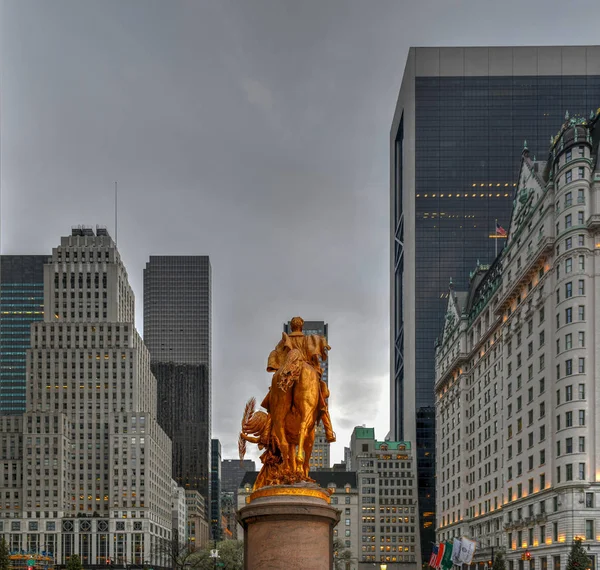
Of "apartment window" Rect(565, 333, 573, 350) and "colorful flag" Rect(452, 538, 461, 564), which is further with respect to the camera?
"apartment window" Rect(565, 333, 573, 350)

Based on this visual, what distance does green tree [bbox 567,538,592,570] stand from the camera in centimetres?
7430

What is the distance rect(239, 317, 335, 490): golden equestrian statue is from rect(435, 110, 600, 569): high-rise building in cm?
7238

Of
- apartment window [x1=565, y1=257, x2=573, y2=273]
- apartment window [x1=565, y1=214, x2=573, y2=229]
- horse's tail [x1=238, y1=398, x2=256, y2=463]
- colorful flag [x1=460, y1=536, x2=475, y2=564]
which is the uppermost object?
apartment window [x1=565, y1=214, x2=573, y2=229]

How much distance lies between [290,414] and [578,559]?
2511 inches

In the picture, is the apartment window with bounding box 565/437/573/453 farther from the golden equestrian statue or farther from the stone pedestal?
the stone pedestal

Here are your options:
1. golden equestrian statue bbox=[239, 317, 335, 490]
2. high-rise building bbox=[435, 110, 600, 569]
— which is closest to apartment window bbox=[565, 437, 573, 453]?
high-rise building bbox=[435, 110, 600, 569]

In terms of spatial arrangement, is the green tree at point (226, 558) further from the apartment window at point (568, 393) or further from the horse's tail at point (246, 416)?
the horse's tail at point (246, 416)

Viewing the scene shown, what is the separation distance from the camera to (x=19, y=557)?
182125 mm

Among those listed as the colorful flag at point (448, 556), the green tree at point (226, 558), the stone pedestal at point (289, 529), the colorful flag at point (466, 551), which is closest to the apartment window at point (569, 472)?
the colorful flag at point (448, 556)

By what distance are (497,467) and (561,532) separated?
2838 centimetres

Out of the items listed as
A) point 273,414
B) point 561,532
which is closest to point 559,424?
point 561,532

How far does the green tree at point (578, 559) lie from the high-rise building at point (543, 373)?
6798 mm

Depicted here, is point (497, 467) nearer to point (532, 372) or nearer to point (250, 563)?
point (532, 372)

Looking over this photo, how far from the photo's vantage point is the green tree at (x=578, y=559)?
74.3 meters
